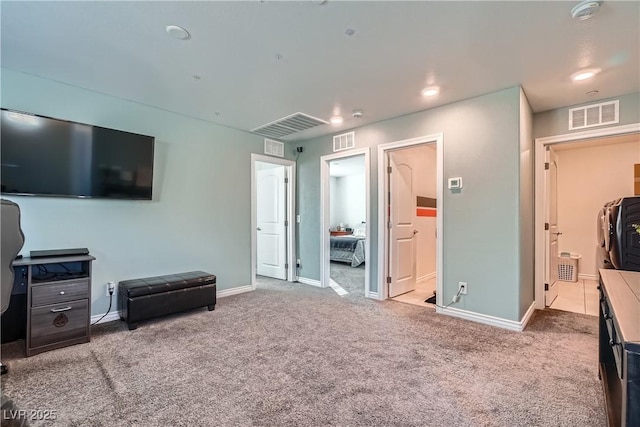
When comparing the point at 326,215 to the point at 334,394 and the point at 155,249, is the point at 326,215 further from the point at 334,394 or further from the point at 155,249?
the point at 334,394

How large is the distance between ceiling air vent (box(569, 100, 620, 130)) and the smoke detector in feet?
5.95

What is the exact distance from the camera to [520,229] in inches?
115

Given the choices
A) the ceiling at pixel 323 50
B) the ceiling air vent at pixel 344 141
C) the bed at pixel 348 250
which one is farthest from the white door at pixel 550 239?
the bed at pixel 348 250

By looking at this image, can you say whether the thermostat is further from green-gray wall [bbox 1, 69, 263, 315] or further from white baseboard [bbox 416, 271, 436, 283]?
green-gray wall [bbox 1, 69, 263, 315]

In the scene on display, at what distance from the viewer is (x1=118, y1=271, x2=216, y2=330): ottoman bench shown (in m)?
2.92

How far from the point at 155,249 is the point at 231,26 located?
2611 millimetres

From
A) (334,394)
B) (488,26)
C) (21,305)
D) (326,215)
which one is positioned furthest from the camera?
(326,215)

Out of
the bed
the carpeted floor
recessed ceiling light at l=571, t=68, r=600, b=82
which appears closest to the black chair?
the carpeted floor

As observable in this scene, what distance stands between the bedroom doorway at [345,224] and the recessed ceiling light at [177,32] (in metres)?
2.60

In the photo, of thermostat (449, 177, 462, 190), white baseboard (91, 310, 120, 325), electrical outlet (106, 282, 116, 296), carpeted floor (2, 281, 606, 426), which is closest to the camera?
carpeted floor (2, 281, 606, 426)

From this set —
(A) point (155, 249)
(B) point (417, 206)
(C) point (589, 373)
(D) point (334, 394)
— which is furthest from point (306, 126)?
(C) point (589, 373)

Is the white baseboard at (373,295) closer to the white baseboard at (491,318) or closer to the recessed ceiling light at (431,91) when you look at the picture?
the white baseboard at (491,318)

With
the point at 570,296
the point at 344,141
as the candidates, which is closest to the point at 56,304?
the point at 344,141

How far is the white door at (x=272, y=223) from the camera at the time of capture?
518 centimetres
